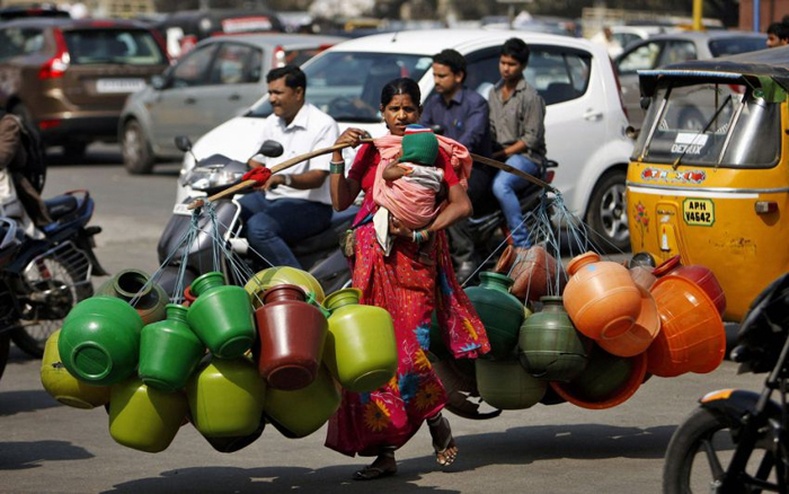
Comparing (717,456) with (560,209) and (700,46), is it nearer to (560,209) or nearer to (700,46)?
(560,209)

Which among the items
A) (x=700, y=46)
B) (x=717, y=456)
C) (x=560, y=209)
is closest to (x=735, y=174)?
(x=560, y=209)

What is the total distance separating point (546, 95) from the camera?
12492 millimetres

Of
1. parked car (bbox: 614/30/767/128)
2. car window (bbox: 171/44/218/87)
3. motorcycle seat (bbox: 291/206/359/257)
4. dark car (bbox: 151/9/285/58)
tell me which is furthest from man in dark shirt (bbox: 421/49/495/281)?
dark car (bbox: 151/9/285/58)

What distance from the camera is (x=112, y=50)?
2028cm

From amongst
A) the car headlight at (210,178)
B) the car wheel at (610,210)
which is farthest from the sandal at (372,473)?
the car wheel at (610,210)

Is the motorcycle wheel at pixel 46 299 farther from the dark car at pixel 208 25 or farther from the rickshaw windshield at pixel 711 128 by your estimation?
the dark car at pixel 208 25

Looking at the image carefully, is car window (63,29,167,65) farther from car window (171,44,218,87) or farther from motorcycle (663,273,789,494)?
motorcycle (663,273,789,494)

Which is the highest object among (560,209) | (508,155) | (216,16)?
(560,209)

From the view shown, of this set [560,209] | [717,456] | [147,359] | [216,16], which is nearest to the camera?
[717,456]

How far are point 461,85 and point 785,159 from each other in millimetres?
2532

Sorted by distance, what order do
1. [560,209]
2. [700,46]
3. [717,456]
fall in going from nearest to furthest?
[717,456], [560,209], [700,46]

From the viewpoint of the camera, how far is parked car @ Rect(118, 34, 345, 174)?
17.1 metres

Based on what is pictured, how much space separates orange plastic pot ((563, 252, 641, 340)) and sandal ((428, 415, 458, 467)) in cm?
73

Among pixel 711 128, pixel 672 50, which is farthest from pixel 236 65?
pixel 711 128
